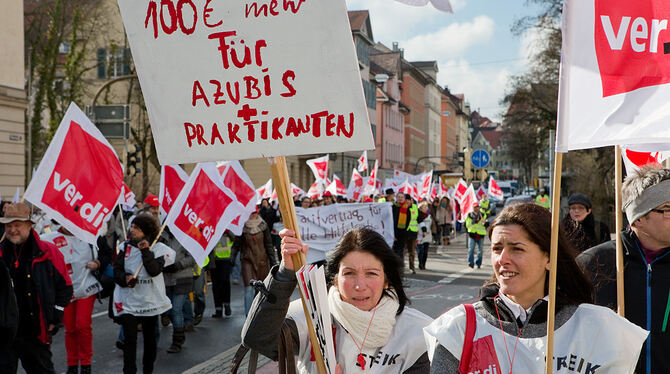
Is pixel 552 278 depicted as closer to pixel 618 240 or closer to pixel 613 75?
pixel 613 75

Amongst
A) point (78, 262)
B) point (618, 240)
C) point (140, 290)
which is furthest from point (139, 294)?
point (618, 240)

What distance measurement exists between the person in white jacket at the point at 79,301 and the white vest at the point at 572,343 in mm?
5824

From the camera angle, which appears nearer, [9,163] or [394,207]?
[394,207]

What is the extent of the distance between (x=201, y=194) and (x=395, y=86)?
232 ft

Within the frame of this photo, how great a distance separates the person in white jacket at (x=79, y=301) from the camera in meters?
7.68

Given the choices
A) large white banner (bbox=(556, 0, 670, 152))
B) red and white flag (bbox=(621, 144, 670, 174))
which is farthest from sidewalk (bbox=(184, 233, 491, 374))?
red and white flag (bbox=(621, 144, 670, 174))

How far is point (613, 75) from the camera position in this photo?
295cm

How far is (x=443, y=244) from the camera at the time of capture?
29.4 meters

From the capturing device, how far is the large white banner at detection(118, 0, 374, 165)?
2.93 m

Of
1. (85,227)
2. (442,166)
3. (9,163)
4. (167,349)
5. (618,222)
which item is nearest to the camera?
(618,222)

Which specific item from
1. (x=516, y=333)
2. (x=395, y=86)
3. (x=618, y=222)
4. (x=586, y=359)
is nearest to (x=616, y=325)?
(x=586, y=359)

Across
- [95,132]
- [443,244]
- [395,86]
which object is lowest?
[443,244]

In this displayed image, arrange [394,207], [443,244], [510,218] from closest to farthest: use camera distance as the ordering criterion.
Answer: [510,218], [394,207], [443,244]

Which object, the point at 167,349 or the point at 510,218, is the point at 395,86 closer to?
the point at 167,349
